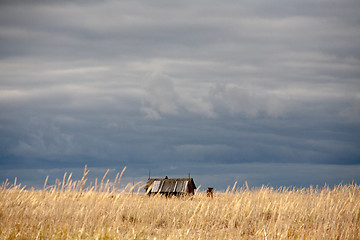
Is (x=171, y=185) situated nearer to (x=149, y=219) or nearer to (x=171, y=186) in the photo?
(x=171, y=186)

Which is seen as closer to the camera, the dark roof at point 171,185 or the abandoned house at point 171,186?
the abandoned house at point 171,186

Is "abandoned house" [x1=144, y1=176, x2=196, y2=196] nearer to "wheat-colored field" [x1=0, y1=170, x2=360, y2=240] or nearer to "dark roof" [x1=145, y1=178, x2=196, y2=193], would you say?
"dark roof" [x1=145, y1=178, x2=196, y2=193]

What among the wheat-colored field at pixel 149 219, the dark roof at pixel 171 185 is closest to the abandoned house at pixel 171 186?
the dark roof at pixel 171 185

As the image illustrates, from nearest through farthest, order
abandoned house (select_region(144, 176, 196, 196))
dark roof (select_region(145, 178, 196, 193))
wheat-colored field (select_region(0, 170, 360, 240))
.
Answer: wheat-colored field (select_region(0, 170, 360, 240)), abandoned house (select_region(144, 176, 196, 196)), dark roof (select_region(145, 178, 196, 193))

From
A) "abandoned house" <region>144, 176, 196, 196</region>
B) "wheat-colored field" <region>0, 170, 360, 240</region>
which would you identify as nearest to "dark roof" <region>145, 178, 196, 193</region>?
"abandoned house" <region>144, 176, 196, 196</region>

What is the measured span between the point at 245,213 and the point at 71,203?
7.10 metres

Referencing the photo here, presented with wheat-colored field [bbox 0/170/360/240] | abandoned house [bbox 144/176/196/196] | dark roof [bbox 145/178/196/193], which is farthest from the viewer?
dark roof [bbox 145/178/196/193]

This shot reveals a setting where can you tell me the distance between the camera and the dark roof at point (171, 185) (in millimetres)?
39156

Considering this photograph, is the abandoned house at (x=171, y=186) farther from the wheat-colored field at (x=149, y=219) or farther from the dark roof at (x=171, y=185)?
the wheat-colored field at (x=149, y=219)

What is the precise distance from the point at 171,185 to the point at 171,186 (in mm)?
149

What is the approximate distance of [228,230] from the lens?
572 inches

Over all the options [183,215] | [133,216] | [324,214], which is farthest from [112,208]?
[324,214]

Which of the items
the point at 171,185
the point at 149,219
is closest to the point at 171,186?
the point at 171,185

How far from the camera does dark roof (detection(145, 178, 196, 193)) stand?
128 feet
